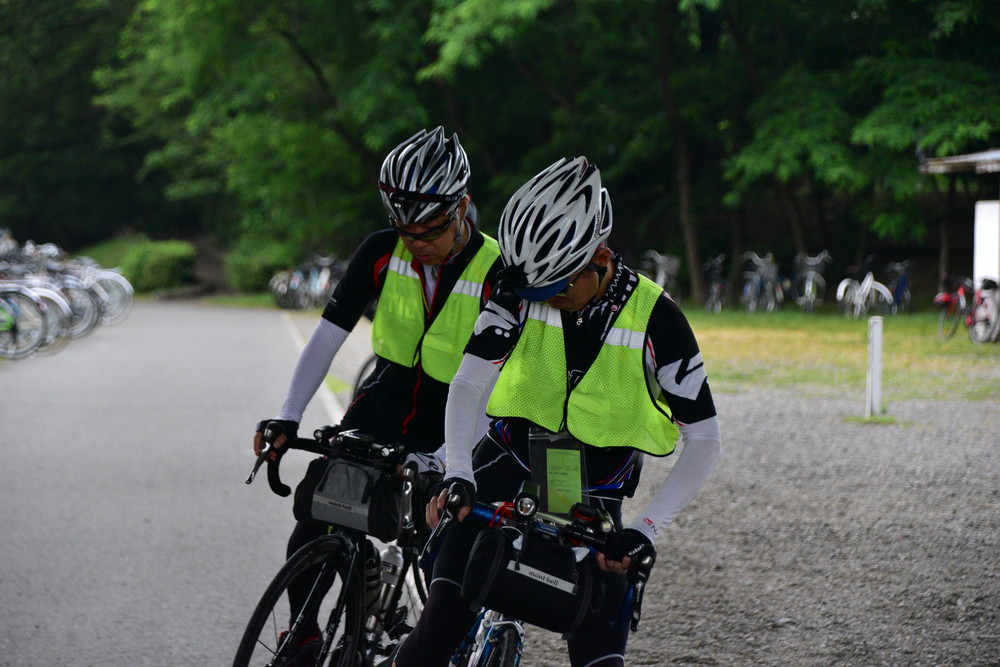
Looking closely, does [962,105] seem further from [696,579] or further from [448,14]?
[696,579]

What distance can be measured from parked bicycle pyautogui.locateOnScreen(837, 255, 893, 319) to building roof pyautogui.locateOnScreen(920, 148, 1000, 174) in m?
2.49

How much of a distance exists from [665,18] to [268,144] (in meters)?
13.1

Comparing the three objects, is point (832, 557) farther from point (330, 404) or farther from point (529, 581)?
point (330, 404)

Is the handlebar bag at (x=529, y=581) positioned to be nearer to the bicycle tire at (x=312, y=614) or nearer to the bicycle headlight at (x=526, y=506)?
the bicycle headlight at (x=526, y=506)

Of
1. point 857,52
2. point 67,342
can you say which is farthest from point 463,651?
point 857,52

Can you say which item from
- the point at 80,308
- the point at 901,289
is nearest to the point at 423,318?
the point at 80,308

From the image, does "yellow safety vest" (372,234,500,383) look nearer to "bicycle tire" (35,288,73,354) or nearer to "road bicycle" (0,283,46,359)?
"road bicycle" (0,283,46,359)

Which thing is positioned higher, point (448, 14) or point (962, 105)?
point (448, 14)

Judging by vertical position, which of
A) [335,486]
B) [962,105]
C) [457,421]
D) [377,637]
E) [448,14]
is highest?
[448,14]

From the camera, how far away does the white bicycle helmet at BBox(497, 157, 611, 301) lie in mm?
2713

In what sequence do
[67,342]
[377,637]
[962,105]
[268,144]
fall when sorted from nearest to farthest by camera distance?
1. [377,637]
2. [67,342]
3. [962,105]
4. [268,144]

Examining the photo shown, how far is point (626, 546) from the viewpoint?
263cm

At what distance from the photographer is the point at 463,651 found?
306cm

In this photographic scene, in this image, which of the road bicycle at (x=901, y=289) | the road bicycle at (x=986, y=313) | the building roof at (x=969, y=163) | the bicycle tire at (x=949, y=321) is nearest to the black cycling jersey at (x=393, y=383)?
the road bicycle at (x=986, y=313)
